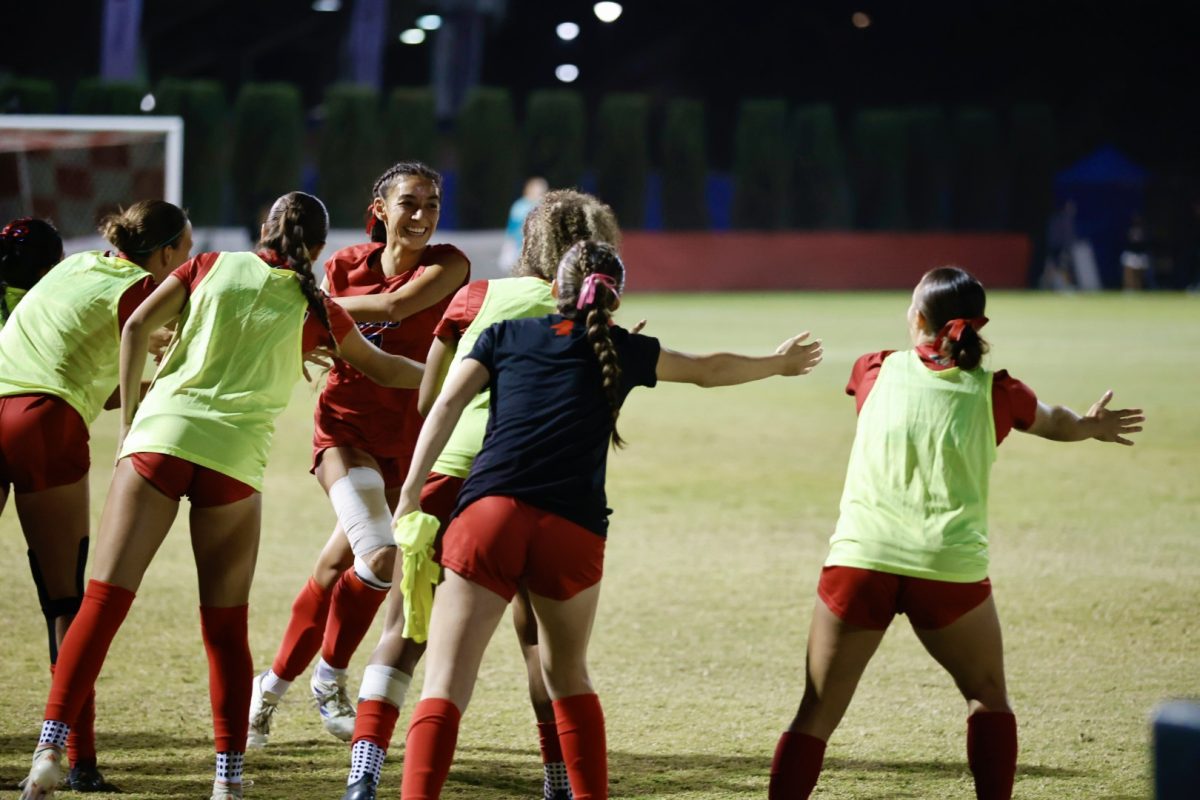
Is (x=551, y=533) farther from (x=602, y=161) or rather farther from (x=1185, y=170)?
(x=1185, y=170)

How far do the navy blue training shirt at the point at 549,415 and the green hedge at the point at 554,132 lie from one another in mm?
36452

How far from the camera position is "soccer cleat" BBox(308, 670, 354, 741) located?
18.3 feet

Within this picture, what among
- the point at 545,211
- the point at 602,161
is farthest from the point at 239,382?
the point at 602,161

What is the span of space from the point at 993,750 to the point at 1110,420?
106 cm

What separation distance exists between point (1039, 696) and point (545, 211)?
3.17m

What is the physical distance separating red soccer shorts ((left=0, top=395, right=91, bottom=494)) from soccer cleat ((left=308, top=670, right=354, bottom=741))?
3.91ft

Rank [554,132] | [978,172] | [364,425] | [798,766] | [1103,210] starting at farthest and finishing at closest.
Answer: [978,172] → [1103,210] → [554,132] → [364,425] → [798,766]

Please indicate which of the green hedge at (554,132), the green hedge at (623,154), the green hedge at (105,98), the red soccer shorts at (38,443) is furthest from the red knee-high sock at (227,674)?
the green hedge at (623,154)

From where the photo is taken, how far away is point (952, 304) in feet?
14.4

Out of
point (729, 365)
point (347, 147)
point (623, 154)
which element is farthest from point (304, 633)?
point (623, 154)

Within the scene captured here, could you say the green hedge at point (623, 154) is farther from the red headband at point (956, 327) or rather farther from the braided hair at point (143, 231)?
the red headband at point (956, 327)

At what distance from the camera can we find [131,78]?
36344 mm

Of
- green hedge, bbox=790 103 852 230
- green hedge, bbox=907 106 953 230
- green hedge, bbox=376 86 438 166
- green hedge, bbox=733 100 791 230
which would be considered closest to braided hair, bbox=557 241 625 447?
green hedge, bbox=376 86 438 166

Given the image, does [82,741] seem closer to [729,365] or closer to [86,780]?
[86,780]
